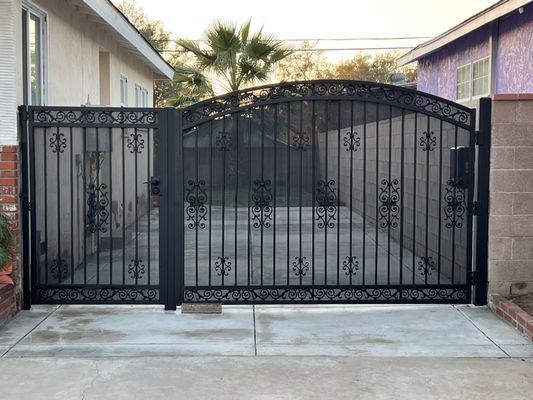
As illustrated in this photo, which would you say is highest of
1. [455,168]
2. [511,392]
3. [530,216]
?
[455,168]

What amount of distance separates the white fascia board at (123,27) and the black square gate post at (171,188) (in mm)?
2355

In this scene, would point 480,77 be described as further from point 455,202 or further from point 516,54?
point 455,202

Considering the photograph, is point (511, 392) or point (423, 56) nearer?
point (511, 392)

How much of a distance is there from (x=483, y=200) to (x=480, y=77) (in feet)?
25.4

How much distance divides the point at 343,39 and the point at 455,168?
35996 millimetres

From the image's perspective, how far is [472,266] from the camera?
723 centimetres

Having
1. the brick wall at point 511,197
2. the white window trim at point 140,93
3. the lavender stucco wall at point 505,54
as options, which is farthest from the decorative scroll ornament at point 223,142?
the white window trim at point 140,93

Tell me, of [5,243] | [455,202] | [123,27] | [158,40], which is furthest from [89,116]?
[158,40]

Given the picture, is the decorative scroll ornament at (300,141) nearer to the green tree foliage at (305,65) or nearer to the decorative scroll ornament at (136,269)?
the decorative scroll ornament at (136,269)

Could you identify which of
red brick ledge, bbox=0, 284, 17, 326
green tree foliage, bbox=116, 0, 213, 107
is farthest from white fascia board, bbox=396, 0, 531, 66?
green tree foliage, bbox=116, 0, 213, 107

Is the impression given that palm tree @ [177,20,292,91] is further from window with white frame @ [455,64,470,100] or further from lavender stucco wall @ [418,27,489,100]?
window with white frame @ [455,64,470,100]

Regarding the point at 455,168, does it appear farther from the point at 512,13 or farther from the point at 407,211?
the point at 512,13

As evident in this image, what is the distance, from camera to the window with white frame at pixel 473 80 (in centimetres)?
1390

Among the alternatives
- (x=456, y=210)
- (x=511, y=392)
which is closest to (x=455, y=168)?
(x=456, y=210)
